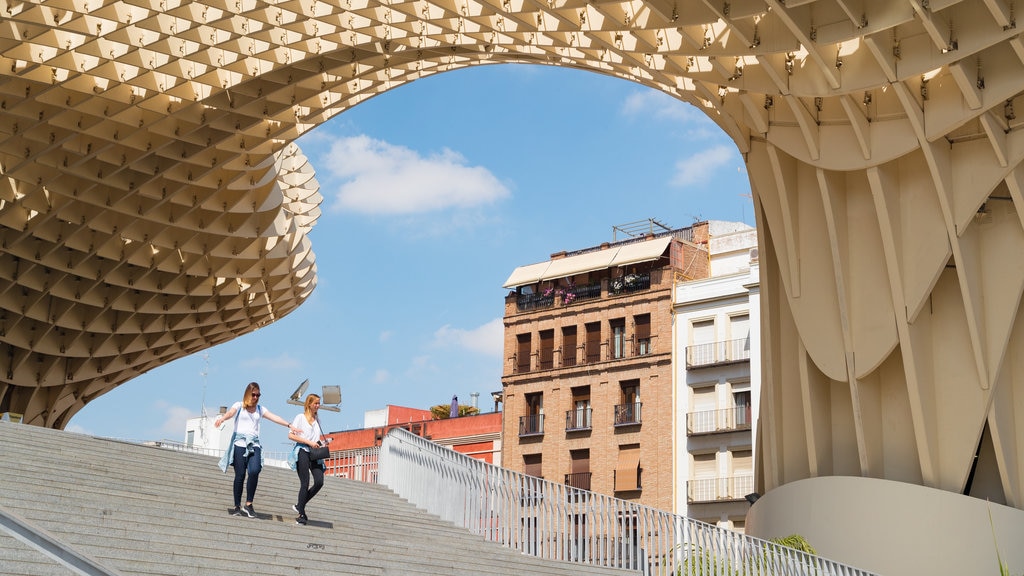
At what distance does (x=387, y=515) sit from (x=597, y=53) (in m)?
11.9

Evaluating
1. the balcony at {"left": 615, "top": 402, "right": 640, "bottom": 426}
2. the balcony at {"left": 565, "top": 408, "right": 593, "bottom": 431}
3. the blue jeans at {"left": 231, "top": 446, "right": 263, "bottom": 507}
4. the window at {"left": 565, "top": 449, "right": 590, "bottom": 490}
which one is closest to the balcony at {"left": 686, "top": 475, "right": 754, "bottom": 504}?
the balcony at {"left": 615, "top": 402, "right": 640, "bottom": 426}

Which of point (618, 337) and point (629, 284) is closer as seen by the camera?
point (618, 337)

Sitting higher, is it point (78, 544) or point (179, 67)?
point (179, 67)

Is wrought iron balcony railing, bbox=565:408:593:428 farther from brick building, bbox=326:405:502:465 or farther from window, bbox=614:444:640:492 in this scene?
brick building, bbox=326:405:502:465

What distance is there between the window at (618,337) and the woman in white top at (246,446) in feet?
131

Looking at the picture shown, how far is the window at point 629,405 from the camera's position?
51656 millimetres

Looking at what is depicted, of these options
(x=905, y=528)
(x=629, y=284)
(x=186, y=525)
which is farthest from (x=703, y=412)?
(x=186, y=525)

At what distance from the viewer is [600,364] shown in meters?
54.0

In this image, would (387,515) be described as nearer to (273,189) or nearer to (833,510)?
(833,510)

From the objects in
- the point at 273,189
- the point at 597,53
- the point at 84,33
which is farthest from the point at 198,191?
the point at 597,53

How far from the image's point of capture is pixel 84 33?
90.0ft

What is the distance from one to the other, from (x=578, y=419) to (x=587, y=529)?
37666 millimetres

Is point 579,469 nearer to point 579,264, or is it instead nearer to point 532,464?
point 532,464

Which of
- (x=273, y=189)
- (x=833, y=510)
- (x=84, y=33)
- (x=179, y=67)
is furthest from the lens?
(x=273, y=189)
